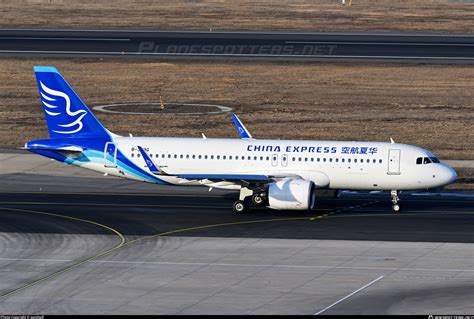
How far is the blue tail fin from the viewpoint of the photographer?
56812 mm

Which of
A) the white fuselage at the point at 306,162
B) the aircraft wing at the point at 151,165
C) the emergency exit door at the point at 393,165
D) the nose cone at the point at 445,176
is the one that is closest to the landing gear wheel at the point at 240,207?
the white fuselage at the point at 306,162

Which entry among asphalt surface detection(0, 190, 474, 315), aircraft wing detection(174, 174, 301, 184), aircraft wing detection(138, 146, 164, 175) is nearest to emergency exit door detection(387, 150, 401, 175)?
asphalt surface detection(0, 190, 474, 315)

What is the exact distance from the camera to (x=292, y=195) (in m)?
52.2

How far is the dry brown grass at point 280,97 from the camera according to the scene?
7762 cm

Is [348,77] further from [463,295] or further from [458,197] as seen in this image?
[463,295]

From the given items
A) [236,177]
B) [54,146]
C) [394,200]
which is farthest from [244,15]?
[236,177]

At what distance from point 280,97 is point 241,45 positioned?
81.2ft

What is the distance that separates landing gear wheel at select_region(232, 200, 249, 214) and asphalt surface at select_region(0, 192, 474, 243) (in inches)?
14.4

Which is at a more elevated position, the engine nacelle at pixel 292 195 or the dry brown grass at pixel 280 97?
the dry brown grass at pixel 280 97

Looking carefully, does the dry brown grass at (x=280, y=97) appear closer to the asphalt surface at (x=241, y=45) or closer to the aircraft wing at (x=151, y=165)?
the asphalt surface at (x=241, y=45)

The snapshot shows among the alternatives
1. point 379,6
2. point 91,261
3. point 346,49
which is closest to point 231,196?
point 91,261

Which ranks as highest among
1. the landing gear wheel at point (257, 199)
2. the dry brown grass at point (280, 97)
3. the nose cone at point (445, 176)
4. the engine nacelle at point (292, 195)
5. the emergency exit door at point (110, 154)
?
the dry brown grass at point (280, 97)

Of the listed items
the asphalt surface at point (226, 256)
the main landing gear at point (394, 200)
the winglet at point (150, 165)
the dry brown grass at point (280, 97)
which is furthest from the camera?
the dry brown grass at point (280, 97)

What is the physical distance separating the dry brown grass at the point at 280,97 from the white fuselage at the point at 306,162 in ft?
50.8
